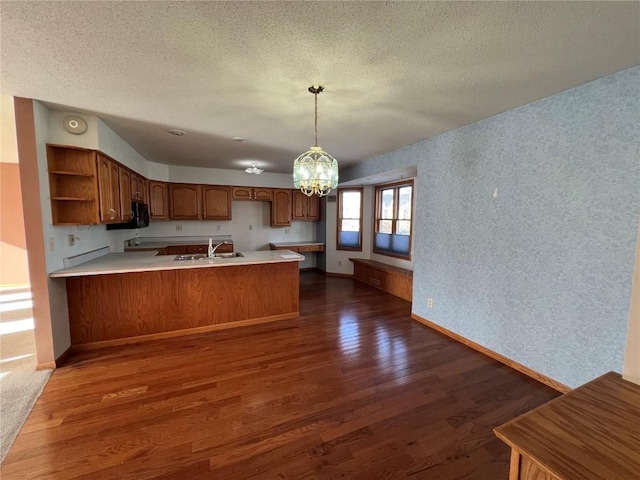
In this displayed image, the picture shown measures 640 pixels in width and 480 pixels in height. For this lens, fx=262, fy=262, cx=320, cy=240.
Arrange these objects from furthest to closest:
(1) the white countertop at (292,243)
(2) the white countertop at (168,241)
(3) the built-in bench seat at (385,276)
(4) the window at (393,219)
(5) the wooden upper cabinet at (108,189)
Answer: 1. (1) the white countertop at (292,243)
2. (4) the window at (393,219)
3. (2) the white countertop at (168,241)
4. (3) the built-in bench seat at (385,276)
5. (5) the wooden upper cabinet at (108,189)

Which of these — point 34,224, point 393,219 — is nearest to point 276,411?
point 34,224

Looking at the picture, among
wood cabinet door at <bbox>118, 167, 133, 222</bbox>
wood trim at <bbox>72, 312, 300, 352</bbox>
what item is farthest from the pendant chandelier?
wood cabinet door at <bbox>118, 167, 133, 222</bbox>

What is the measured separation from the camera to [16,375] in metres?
2.33

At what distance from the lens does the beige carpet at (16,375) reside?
1.79m

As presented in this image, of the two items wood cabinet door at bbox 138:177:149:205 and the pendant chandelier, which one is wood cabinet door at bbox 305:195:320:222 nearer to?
wood cabinet door at bbox 138:177:149:205

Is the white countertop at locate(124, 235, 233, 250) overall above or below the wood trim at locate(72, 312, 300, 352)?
above

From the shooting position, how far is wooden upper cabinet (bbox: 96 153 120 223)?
277 cm

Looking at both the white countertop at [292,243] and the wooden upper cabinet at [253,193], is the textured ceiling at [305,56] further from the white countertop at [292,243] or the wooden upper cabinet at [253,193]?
the white countertop at [292,243]

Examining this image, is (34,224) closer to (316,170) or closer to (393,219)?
(316,170)

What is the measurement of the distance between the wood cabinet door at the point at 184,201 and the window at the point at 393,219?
3.80 m

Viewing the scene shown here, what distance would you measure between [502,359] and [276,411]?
2.25 meters

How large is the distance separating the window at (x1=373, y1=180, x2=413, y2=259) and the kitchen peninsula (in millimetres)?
2378

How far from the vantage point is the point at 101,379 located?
232 centimetres

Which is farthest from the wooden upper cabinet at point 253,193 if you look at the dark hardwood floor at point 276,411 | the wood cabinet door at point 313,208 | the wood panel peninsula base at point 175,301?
the dark hardwood floor at point 276,411
